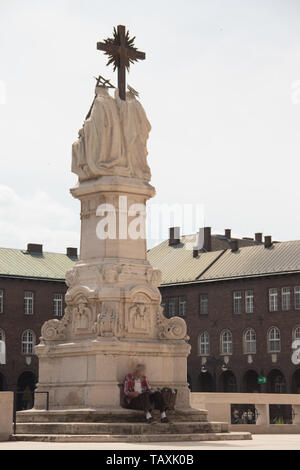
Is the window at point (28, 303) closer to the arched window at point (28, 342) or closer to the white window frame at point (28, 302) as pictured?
the white window frame at point (28, 302)

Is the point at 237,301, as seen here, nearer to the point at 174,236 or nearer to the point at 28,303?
the point at 174,236

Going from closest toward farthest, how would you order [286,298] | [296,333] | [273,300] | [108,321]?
1. [108,321]
2. [296,333]
3. [286,298]
4. [273,300]

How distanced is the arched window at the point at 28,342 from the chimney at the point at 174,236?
20.4 meters

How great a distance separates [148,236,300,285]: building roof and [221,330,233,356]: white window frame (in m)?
4.84

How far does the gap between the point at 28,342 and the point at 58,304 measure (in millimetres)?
4501

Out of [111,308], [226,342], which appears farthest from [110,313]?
[226,342]

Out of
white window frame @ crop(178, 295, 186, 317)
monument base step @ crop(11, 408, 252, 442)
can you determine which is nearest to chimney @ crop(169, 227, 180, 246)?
white window frame @ crop(178, 295, 186, 317)

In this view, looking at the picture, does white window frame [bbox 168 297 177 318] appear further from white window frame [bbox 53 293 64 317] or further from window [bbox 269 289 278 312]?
window [bbox 269 289 278 312]

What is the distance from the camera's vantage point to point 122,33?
38.2 meters

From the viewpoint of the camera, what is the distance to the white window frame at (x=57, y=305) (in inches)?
3669

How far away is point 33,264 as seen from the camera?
9438cm
